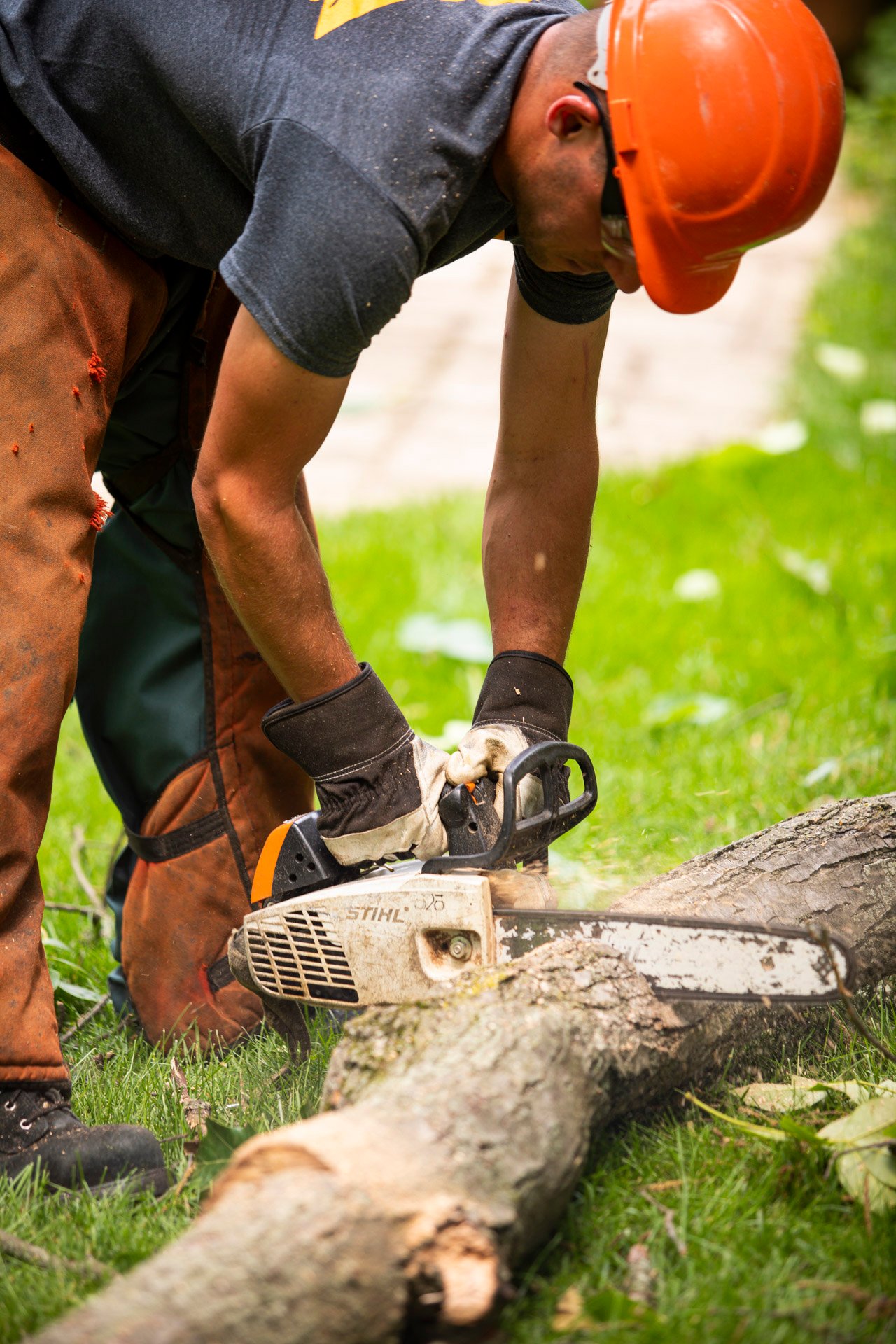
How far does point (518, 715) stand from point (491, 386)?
5038 mm

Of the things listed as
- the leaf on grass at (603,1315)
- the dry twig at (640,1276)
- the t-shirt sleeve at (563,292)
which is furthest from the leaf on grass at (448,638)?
the leaf on grass at (603,1315)

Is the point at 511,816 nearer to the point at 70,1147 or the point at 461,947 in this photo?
the point at 461,947

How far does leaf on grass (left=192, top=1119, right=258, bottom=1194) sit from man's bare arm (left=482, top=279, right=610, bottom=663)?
3.47 feet

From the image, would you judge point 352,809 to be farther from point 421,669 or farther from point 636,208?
point 421,669

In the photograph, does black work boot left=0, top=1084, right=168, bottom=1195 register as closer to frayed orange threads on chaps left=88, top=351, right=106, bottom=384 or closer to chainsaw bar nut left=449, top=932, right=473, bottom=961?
chainsaw bar nut left=449, top=932, right=473, bottom=961

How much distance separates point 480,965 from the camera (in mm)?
1991

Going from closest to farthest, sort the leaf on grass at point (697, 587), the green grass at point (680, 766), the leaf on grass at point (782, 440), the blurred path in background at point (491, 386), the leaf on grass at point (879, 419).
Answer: the green grass at point (680, 766) → the leaf on grass at point (697, 587) → the leaf on grass at point (782, 440) → the leaf on grass at point (879, 419) → the blurred path in background at point (491, 386)

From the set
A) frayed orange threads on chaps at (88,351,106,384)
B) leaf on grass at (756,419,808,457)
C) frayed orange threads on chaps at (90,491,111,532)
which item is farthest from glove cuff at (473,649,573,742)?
leaf on grass at (756,419,808,457)

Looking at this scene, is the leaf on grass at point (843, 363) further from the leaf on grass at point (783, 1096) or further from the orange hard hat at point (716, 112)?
the leaf on grass at point (783, 1096)

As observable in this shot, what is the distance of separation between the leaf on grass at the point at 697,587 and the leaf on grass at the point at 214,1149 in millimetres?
3140

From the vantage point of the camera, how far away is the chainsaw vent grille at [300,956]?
2.11m

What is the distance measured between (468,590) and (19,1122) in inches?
116

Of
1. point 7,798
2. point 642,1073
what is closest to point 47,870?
point 7,798

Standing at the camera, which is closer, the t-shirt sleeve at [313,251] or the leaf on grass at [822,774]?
the t-shirt sleeve at [313,251]
